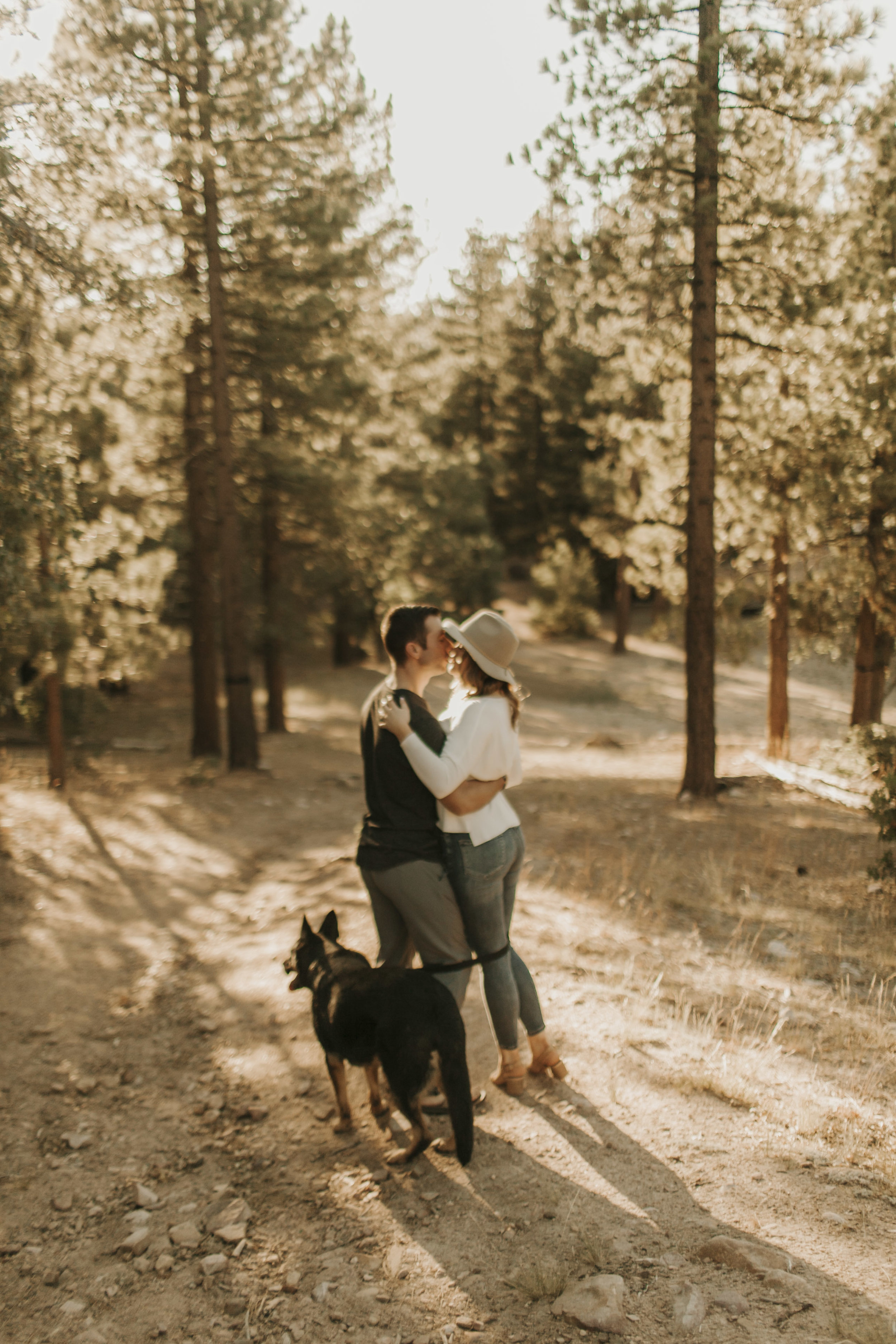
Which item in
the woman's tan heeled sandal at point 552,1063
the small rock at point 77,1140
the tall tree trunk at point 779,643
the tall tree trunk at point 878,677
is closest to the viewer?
the small rock at point 77,1140

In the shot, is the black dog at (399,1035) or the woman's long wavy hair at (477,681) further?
the woman's long wavy hair at (477,681)

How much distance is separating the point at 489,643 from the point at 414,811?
808 millimetres

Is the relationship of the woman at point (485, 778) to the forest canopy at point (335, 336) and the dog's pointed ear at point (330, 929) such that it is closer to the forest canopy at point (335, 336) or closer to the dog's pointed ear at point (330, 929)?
the dog's pointed ear at point (330, 929)

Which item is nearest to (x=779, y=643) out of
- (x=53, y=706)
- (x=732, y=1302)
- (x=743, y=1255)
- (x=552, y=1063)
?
(x=53, y=706)

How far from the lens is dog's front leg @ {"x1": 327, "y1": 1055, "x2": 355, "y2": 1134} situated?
422 cm

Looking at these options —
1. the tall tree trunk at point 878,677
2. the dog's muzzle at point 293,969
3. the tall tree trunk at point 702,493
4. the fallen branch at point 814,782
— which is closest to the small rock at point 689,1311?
the dog's muzzle at point 293,969

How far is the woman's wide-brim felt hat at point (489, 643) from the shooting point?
158 inches

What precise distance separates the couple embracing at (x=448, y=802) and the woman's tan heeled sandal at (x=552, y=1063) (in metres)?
0.49

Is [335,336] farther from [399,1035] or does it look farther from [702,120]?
[399,1035]

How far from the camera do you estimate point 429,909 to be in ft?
13.1

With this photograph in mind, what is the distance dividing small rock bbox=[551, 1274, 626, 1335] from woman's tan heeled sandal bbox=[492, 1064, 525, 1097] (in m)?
1.26

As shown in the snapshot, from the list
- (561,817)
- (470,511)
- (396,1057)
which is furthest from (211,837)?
(470,511)

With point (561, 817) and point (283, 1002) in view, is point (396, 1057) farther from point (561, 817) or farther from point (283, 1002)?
point (561, 817)

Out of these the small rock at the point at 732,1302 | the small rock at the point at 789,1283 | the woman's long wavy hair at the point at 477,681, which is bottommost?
the small rock at the point at 732,1302
